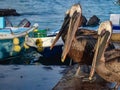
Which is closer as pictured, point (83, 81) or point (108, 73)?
point (108, 73)

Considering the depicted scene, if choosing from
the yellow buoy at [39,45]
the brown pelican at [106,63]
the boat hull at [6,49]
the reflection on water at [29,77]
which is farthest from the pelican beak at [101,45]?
the yellow buoy at [39,45]

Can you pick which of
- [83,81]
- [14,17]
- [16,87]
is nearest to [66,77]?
[83,81]

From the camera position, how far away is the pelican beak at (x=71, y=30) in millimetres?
8547

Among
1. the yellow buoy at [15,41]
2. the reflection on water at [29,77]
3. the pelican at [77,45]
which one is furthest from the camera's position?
the yellow buoy at [15,41]

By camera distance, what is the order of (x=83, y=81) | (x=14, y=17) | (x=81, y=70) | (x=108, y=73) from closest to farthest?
(x=108, y=73) < (x=83, y=81) < (x=81, y=70) < (x=14, y=17)

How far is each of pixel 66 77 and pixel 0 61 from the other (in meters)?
7.46

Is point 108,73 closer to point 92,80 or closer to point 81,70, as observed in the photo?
point 92,80

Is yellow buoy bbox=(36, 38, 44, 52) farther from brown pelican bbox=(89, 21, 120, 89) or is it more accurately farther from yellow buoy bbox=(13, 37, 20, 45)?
brown pelican bbox=(89, 21, 120, 89)

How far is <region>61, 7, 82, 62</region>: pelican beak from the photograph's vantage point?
28.0 feet

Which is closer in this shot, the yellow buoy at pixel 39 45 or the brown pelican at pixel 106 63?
the brown pelican at pixel 106 63

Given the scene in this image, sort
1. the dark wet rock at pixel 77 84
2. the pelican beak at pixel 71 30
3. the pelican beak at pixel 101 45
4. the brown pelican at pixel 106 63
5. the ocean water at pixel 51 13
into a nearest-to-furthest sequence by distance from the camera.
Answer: the brown pelican at pixel 106 63
the pelican beak at pixel 101 45
the dark wet rock at pixel 77 84
the pelican beak at pixel 71 30
the ocean water at pixel 51 13

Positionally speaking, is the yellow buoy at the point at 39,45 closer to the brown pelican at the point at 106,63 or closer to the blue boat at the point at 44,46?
the blue boat at the point at 44,46

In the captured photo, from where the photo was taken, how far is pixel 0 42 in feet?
50.4

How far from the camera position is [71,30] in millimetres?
8906
